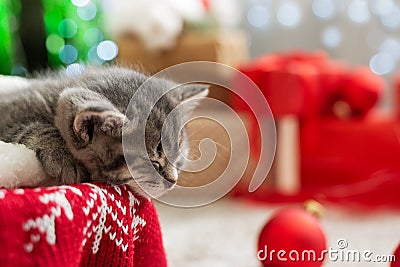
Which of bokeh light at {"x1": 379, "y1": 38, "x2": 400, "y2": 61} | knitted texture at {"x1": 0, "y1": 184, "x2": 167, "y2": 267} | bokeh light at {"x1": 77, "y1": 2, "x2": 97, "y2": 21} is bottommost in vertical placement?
knitted texture at {"x1": 0, "y1": 184, "x2": 167, "y2": 267}

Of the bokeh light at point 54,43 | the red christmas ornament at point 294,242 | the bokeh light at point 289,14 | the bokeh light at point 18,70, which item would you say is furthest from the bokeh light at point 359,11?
the red christmas ornament at point 294,242

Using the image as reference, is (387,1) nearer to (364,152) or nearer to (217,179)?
→ (364,152)

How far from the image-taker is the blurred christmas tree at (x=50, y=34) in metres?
2.53

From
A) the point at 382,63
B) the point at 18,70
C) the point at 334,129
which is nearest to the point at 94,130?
the point at 334,129

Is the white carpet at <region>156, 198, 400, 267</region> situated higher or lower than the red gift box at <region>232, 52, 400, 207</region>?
lower

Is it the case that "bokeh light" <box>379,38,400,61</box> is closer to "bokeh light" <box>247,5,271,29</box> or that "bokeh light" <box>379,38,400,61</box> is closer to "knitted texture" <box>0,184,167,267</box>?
"bokeh light" <box>247,5,271,29</box>

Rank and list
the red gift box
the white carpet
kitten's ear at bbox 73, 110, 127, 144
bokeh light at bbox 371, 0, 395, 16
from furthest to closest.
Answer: bokeh light at bbox 371, 0, 395, 16, the red gift box, the white carpet, kitten's ear at bbox 73, 110, 127, 144

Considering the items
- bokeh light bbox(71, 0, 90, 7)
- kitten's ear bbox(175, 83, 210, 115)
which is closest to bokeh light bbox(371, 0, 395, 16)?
bokeh light bbox(71, 0, 90, 7)

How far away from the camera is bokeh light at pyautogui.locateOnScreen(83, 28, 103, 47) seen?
2.62m

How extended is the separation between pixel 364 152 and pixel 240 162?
1.01 meters

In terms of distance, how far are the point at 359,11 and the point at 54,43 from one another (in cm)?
148

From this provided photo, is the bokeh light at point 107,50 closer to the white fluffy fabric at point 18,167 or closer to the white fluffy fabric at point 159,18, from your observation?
the white fluffy fabric at point 159,18

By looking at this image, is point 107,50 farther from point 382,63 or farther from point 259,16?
point 382,63

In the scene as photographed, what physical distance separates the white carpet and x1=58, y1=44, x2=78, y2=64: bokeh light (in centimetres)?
90
